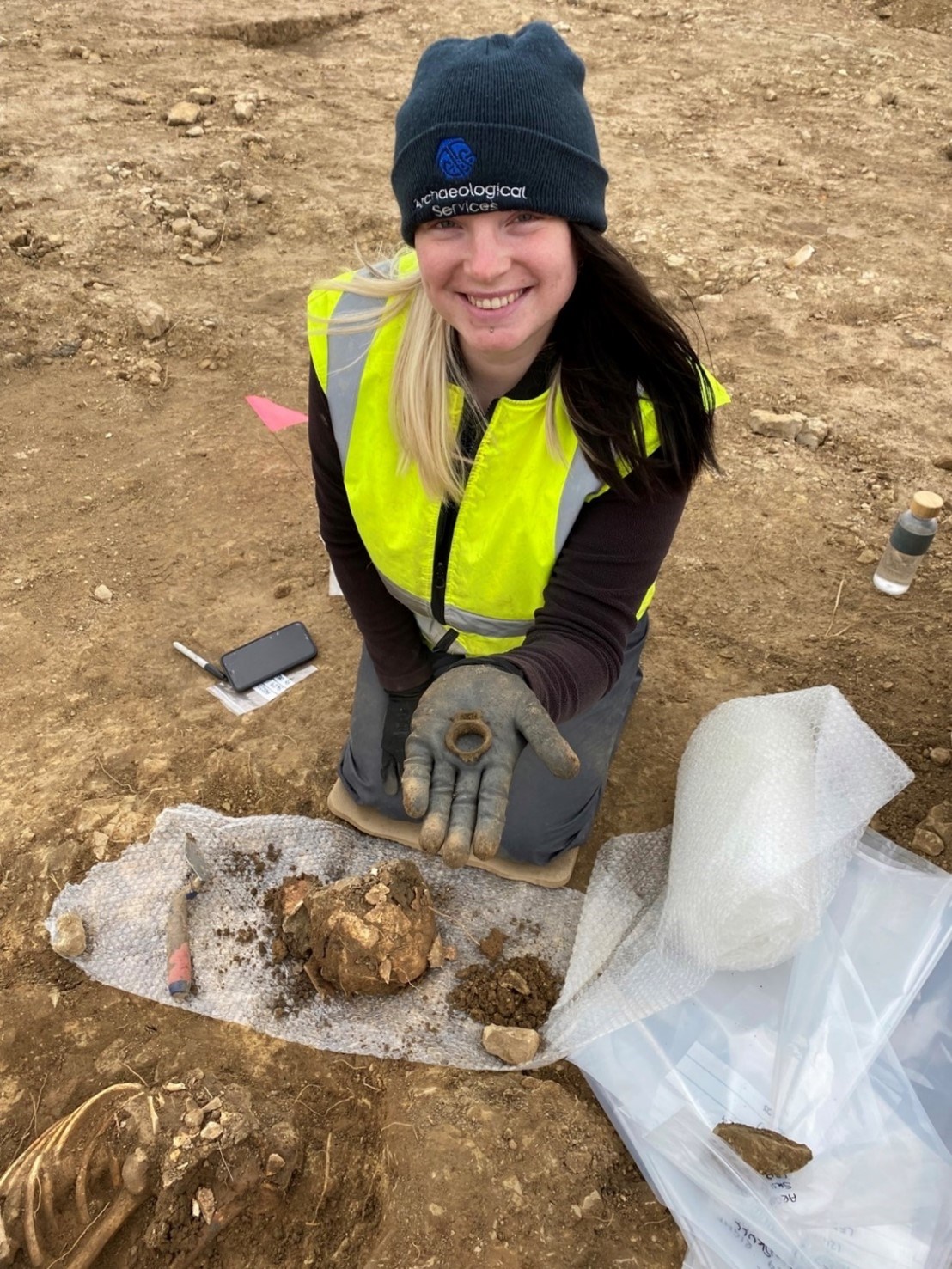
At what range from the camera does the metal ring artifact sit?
62.3 inches

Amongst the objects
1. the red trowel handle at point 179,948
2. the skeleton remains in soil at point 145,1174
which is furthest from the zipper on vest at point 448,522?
the skeleton remains in soil at point 145,1174

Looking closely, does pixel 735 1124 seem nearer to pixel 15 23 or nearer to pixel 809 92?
pixel 809 92

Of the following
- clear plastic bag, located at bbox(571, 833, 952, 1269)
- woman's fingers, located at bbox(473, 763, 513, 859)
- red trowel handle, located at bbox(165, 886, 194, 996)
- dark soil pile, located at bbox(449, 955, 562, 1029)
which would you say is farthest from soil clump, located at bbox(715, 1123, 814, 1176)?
red trowel handle, located at bbox(165, 886, 194, 996)

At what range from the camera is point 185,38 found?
21.2 ft

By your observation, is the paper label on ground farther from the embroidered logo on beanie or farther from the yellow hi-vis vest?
the embroidered logo on beanie

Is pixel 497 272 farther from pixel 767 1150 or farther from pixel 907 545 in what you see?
pixel 907 545

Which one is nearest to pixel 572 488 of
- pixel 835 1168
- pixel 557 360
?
pixel 557 360

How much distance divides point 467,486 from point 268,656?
1158 mm

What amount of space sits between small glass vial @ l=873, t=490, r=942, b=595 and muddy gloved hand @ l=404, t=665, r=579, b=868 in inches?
68.9

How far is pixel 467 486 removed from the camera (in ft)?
6.21

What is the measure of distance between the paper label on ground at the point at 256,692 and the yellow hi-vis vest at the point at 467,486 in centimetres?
80

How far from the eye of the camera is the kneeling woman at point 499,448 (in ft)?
4.81

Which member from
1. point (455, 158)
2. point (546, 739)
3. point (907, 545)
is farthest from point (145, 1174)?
point (907, 545)

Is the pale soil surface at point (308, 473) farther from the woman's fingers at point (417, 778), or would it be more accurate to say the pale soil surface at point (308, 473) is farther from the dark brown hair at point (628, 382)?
the dark brown hair at point (628, 382)
